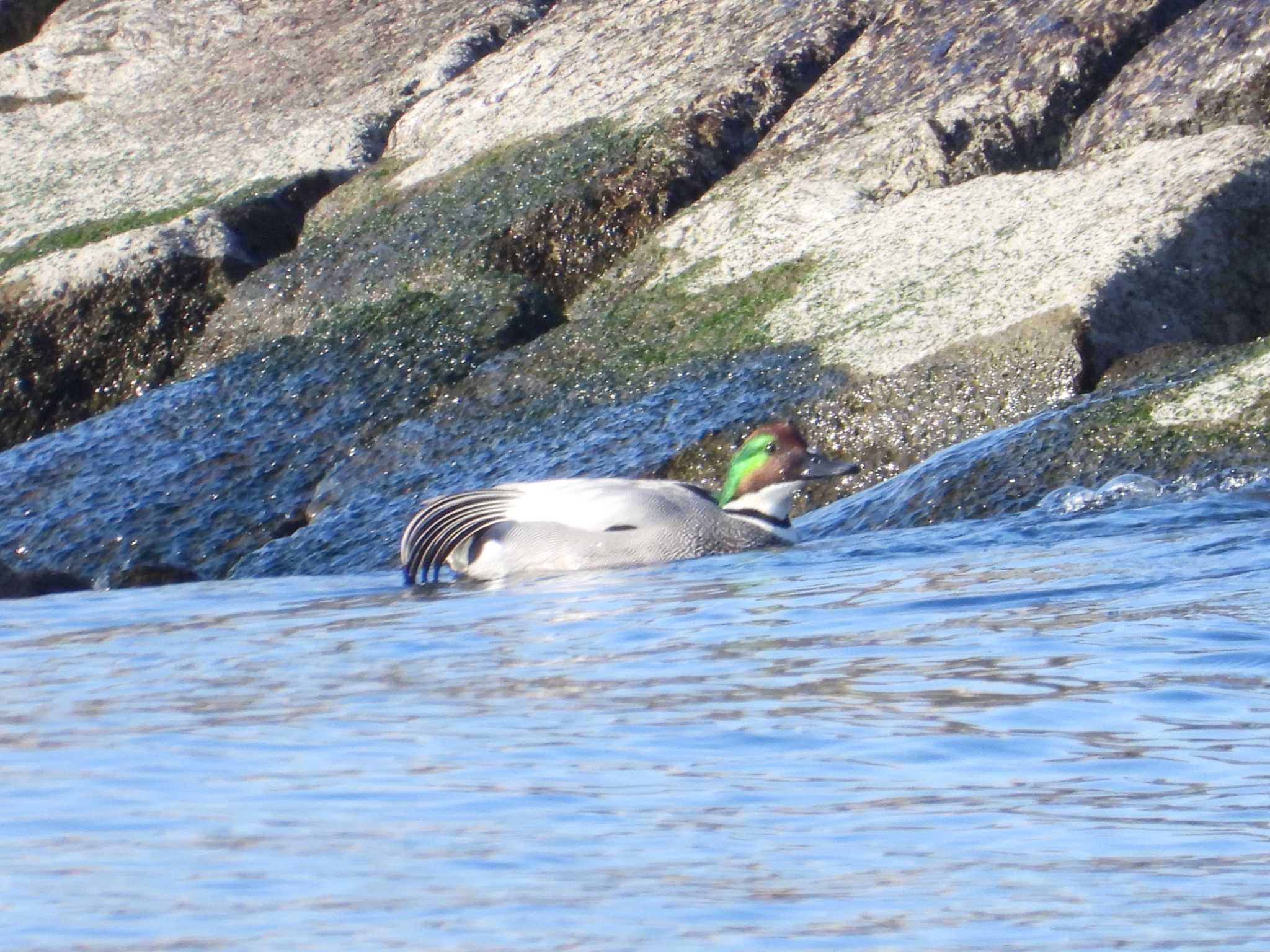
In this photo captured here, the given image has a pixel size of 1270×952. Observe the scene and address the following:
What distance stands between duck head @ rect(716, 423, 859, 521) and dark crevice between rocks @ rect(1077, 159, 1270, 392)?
137cm

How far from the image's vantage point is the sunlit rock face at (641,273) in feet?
28.5

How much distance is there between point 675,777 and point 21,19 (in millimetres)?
16307

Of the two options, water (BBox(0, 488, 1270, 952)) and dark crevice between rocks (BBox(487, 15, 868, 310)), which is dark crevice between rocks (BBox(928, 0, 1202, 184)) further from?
water (BBox(0, 488, 1270, 952))

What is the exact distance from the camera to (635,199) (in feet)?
36.8

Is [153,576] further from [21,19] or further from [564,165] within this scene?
[21,19]

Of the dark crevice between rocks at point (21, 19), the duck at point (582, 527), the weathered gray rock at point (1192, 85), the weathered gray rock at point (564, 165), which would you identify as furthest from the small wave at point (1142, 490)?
the dark crevice between rocks at point (21, 19)

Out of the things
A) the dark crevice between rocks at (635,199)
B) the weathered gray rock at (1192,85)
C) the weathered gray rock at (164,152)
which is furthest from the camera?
the weathered gray rock at (164,152)

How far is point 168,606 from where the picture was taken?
269 inches

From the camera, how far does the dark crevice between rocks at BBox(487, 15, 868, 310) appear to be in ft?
36.6

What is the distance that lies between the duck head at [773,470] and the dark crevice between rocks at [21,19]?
1202 cm

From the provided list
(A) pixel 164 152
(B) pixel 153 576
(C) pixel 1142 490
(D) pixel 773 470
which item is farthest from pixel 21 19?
(C) pixel 1142 490

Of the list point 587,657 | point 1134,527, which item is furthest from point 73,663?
point 1134,527

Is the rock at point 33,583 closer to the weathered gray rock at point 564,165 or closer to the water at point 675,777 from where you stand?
the water at point 675,777

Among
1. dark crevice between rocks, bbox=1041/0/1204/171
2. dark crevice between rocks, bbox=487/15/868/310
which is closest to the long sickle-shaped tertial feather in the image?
dark crevice between rocks, bbox=487/15/868/310
